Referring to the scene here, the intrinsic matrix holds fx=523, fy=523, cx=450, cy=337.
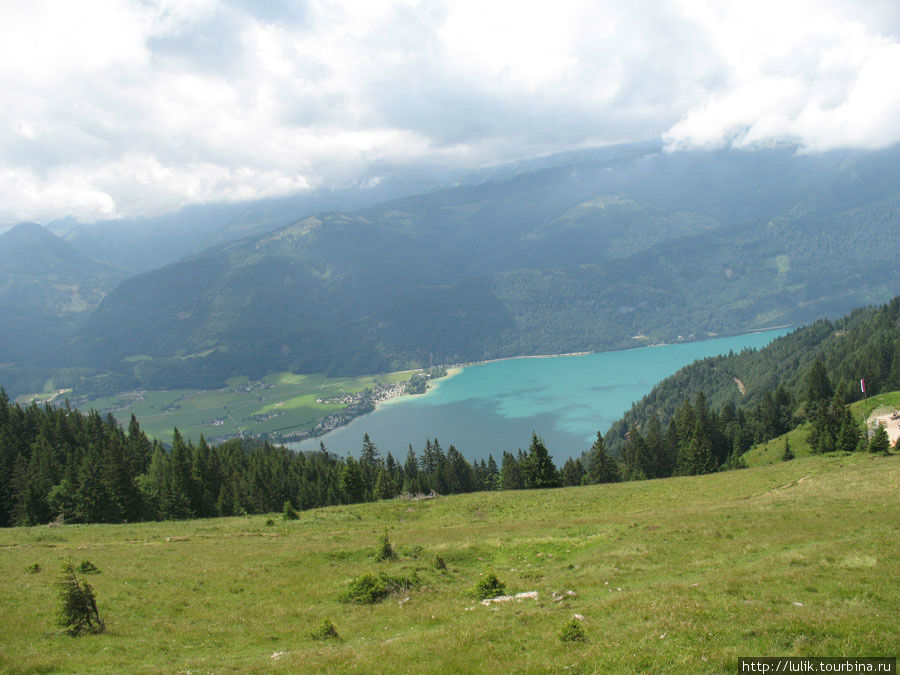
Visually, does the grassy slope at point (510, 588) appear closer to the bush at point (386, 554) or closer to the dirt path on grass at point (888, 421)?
the bush at point (386, 554)

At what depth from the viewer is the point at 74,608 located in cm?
1952

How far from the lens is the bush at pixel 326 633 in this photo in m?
18.6

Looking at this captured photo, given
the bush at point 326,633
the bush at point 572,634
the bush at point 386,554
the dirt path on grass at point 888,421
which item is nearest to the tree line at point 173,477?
the dirt path on grass at point 888,421

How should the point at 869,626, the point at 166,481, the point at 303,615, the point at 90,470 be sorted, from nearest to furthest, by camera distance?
the point at 869,626, the point at 303,615, the point at 90,470, the point at 166,481

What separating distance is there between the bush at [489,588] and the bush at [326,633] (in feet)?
20.7

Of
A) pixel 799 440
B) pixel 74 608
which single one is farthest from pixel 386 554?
pixel 799 440

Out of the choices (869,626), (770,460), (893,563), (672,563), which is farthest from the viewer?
(770,460)

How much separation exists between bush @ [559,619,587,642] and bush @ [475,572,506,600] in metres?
7.48

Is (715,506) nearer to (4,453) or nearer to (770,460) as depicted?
(770,460)

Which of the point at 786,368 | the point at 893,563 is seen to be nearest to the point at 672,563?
the point at 893,563

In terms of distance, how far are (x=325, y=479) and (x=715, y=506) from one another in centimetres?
6348

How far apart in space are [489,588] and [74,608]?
16.0m

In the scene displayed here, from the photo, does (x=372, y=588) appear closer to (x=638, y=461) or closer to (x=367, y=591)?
(x=367, y=591)

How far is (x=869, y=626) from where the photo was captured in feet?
42.3
